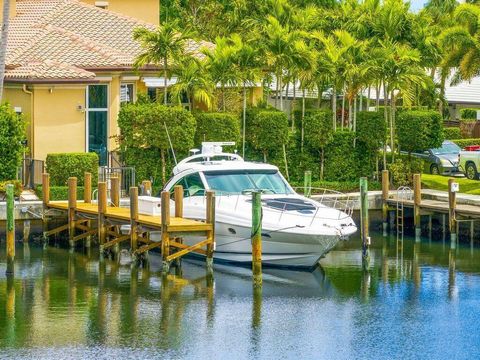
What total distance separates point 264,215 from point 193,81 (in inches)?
470

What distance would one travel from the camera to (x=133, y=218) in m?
43.1

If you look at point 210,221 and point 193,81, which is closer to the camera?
point 210,221

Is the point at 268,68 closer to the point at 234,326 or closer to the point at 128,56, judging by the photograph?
the point at 128,56

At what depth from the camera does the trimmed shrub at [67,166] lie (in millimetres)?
49438

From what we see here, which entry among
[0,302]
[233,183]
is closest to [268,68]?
[233,183]

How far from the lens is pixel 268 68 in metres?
56.8

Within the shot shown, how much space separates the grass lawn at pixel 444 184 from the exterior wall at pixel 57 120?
1276cm

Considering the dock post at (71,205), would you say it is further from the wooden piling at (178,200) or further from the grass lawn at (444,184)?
the grass lawn at (444,184)

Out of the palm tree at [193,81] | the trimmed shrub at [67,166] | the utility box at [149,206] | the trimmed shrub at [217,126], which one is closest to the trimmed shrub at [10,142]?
the trimmed shrub at [67,166]

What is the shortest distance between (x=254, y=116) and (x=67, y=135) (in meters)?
6.89

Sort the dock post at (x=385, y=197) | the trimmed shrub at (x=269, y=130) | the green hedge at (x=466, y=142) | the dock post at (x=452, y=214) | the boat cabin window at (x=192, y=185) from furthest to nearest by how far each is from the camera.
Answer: the green hedge at (x=466, y=142) < the trimmed shrub at (x=269, y=130) < the dock post at (x=385, y=197) < the dock post at (x=452, y=214) < the boat cabin window at (x=192, y=185)

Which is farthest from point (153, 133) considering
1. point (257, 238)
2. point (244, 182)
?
point (257, 238)

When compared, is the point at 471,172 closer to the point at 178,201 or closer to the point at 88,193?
the point at 88,193

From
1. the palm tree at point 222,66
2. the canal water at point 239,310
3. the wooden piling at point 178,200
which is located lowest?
the canal water at point 239,310
